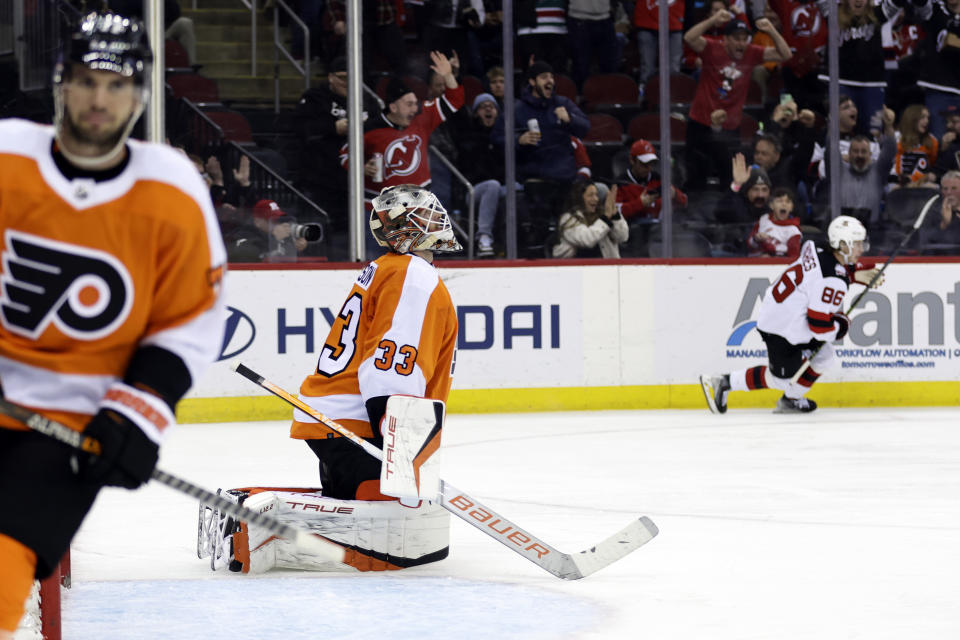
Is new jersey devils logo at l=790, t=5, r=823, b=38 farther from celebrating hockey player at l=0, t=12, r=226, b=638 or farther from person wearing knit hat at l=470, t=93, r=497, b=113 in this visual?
celebrating hockey player at l=0, t=12, r=226, b=638

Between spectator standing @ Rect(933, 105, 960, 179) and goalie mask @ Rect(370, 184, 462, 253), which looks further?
spectator standing @ Rect(933, 105, 960, 179)

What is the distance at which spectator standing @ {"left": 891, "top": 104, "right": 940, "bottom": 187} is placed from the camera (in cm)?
883

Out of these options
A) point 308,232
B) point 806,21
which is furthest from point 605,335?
point 806,21

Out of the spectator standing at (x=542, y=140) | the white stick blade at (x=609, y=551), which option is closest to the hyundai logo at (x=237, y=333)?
the spectator standing at (x=542, y=140)

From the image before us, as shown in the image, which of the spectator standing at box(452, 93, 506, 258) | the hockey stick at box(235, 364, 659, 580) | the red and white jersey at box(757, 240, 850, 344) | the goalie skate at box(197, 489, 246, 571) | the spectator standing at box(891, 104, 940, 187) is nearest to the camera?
the hockey stick at box(235, 364, 659, 580)

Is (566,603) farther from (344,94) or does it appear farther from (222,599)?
(344,94)

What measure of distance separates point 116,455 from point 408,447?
64.2 inches

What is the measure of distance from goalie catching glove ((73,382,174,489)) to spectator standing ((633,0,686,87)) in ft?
22.7

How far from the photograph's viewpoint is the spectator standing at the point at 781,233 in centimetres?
838

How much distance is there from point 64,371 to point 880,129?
773 cm

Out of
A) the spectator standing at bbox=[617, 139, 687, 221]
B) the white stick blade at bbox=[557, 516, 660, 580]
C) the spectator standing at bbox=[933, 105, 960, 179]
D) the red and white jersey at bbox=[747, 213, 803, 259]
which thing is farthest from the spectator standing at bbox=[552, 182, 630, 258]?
the white stick blade at bbox=[557, 516, 660, 580]

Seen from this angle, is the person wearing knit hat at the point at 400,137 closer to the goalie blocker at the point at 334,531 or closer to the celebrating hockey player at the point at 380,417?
the celebrating hockey player at the point at 380,417

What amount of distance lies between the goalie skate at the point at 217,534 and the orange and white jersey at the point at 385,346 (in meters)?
0.27

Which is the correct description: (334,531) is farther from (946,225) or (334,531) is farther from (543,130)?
(946,225)
